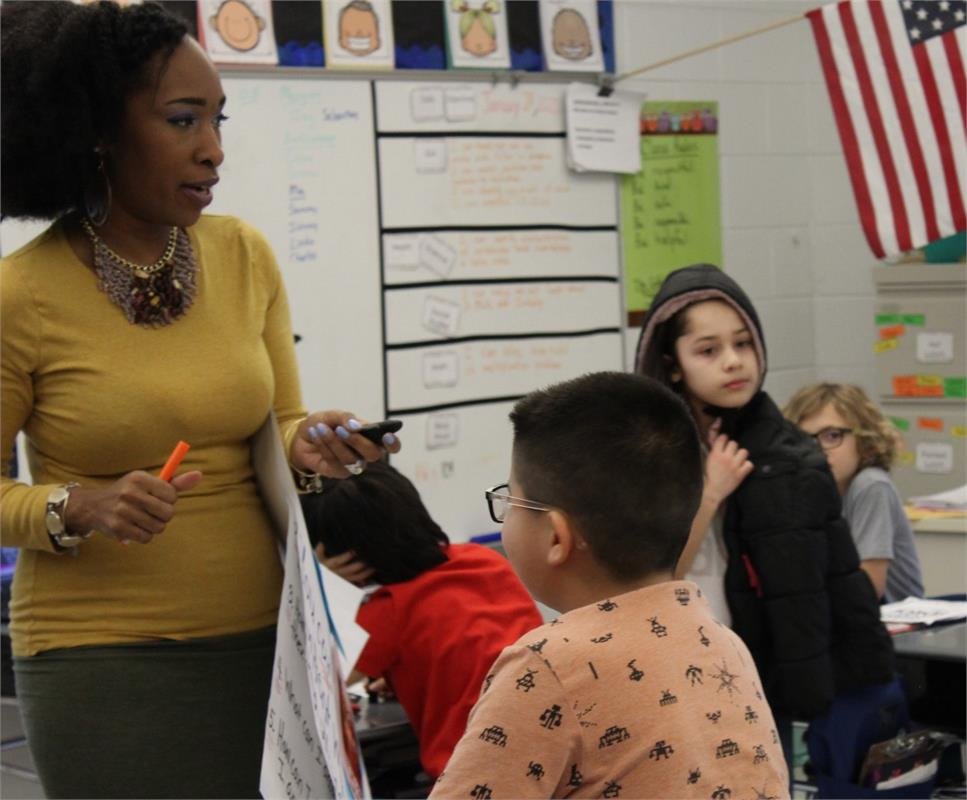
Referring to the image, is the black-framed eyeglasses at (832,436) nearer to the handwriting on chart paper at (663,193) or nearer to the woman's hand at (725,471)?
the woman's hand at (725,471)

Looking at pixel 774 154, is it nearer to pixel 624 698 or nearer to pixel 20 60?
pixel 20 60

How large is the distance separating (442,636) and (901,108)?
7.77 feet

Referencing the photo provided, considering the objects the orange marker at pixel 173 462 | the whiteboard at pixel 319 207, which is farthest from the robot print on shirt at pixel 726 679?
the whiteboard at pixel 319 207

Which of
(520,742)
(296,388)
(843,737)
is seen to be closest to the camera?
(520,742)

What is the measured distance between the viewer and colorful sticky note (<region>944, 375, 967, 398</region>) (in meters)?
4.81

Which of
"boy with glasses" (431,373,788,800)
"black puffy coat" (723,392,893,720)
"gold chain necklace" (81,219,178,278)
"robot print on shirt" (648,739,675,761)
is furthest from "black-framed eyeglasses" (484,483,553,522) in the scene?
"black puffy coat" (723,392,893,720)

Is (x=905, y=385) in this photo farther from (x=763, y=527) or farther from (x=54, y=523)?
(x=54, y=523)

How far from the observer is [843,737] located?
2.58 m

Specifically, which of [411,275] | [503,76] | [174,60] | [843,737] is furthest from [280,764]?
[503,76]

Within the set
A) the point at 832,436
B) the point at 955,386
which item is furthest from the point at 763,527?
the point at 955,386

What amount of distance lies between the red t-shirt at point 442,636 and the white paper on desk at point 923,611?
94 centimetres

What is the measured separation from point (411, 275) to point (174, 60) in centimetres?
262

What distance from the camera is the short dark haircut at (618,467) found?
4.23 feet

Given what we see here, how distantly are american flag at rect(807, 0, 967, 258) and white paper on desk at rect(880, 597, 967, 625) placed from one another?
1244 mm
